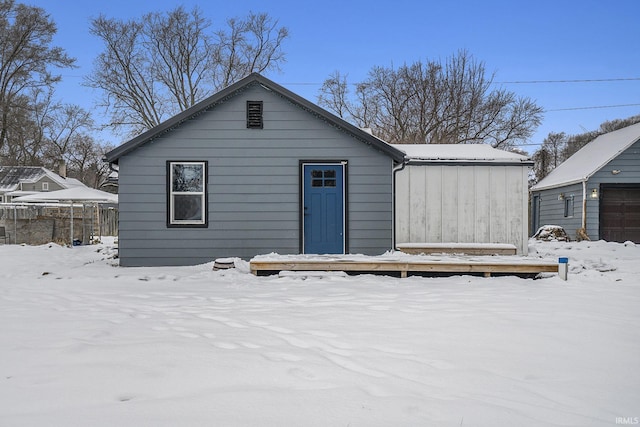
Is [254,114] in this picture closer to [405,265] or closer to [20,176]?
[405,265]

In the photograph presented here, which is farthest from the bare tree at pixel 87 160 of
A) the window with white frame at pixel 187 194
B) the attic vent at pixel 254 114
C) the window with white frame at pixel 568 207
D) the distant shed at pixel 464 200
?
the window with white frame at pixel 568 207

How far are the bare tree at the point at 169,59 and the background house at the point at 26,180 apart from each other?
12424 millimetres

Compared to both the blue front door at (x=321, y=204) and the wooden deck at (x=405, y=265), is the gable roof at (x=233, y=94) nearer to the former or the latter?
the blue front door at (x=321, y=204)

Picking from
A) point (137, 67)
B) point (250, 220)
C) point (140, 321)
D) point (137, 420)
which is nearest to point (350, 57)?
point (137, 67)

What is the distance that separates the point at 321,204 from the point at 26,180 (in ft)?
110

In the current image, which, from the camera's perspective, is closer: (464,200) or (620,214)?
(464,200)

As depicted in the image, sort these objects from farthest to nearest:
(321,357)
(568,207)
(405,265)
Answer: (568,207)
(405,265)
(321,357)

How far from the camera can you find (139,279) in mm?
7121

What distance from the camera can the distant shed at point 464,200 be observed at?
1046cm

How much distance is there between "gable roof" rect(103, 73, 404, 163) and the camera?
335 inches

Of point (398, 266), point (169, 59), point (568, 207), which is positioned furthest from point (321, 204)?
point (169, 59)

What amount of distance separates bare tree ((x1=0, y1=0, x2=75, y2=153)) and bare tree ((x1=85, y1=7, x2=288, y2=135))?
2.76 m

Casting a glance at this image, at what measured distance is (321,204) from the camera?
8.91 metres

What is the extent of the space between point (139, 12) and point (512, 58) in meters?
21.5
